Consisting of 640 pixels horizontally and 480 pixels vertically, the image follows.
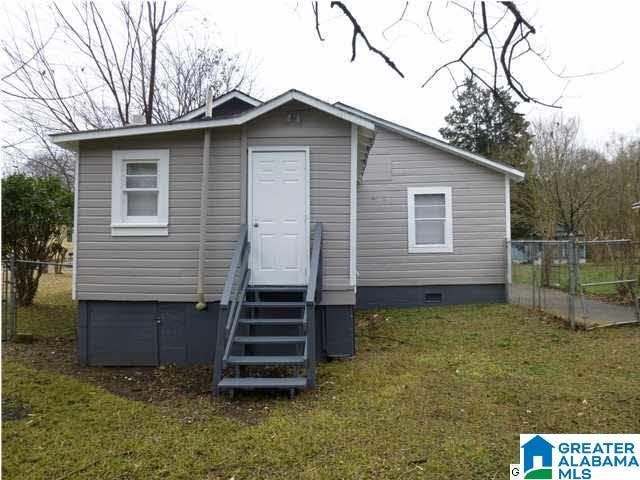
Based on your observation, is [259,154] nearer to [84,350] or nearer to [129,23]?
[84,350]

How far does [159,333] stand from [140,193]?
2.00 meters

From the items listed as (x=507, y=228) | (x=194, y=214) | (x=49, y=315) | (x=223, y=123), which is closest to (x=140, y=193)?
(x=194, y=214)

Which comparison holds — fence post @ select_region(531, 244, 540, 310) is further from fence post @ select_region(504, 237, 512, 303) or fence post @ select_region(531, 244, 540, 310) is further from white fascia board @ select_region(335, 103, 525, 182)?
white fascia board @ select_region(335, 103, 525, 182)

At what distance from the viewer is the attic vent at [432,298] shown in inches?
416

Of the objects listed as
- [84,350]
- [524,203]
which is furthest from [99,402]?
[524,203]

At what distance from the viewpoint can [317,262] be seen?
5855 mm

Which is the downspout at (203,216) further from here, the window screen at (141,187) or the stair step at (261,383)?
the stair step at (261,383)

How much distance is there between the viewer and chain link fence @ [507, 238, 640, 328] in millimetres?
7934

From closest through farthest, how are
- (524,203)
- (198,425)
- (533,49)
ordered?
(533,49) < (198,425) < (524,203)

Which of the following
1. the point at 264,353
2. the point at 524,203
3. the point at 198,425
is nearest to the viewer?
the point at 198,425

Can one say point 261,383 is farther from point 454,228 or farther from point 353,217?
point 454,228

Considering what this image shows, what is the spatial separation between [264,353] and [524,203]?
51.0 ft

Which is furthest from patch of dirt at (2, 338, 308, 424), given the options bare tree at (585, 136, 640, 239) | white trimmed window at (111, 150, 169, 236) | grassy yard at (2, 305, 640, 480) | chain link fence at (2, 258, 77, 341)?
bare tree at (585, 136, 640, 239)

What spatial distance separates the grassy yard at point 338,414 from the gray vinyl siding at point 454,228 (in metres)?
3.58
